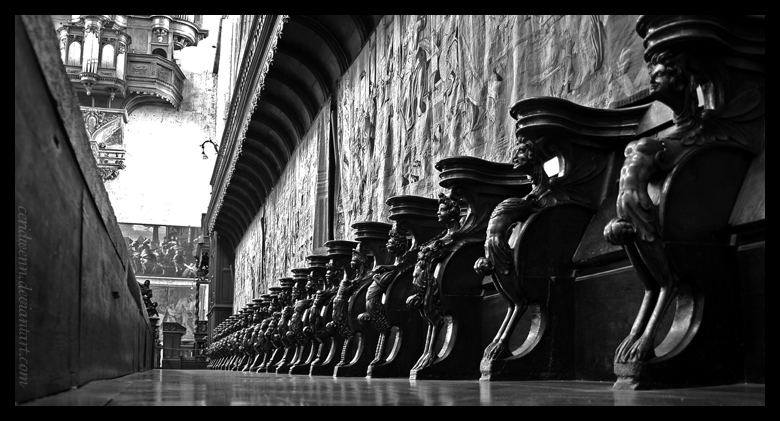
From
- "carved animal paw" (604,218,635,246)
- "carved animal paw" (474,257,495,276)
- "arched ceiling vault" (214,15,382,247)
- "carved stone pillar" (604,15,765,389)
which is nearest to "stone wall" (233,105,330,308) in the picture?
"arched ceiling vault" (214,15,382,247)

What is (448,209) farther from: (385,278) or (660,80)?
(660,80)

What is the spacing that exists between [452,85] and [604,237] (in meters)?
5.18

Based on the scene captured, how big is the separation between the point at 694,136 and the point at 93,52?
4121 centimetres

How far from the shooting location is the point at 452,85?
8914 mm

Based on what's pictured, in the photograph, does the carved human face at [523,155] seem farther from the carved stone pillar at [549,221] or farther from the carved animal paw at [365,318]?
the carved animal paw at [365,318]

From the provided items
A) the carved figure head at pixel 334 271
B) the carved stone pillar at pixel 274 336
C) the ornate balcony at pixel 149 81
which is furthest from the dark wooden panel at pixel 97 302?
the ornate balcony at pixel 149 81

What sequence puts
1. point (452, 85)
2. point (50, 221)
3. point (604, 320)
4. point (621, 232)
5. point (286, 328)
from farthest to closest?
point (286, 328), point (452, 85), point (604, 320), point (621, 232), point (50, 221)

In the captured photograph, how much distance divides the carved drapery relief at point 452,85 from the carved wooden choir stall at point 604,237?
84cm

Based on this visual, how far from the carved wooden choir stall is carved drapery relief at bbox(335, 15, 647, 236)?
84 cm

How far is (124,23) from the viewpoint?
43594 millimetres

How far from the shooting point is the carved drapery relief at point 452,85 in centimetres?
582

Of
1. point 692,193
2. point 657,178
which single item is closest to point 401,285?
point 657,178

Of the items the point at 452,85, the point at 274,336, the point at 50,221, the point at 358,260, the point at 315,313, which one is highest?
the point at 452,85
